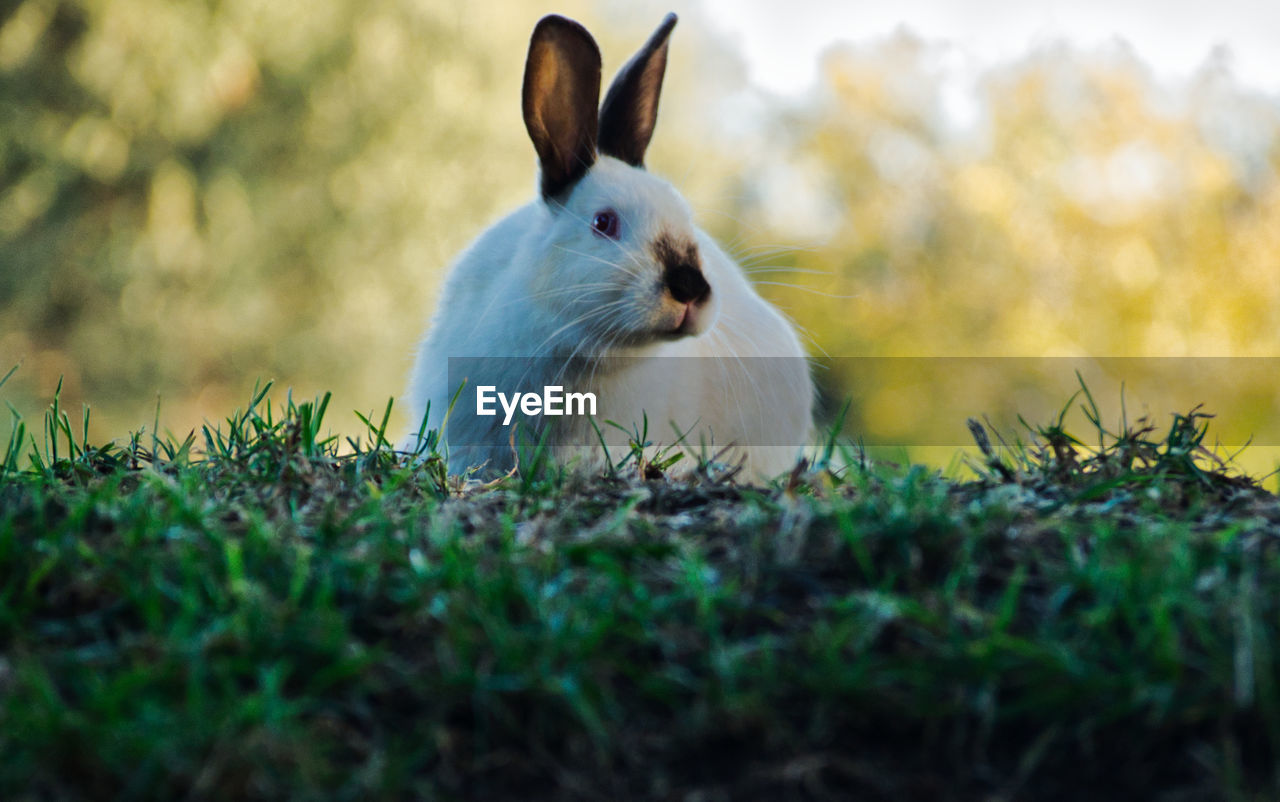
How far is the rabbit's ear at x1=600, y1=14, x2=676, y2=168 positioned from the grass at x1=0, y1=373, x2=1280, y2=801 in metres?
2.07

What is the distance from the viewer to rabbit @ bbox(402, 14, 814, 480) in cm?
346

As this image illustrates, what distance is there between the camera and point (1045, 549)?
206 cm

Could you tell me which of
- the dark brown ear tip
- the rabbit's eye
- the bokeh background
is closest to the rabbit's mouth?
the rabbit's eye

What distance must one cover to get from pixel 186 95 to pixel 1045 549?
43.4 feet

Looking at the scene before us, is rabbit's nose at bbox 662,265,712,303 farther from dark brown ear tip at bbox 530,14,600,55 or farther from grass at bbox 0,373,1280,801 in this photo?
grass at bbox 0,373,1280,801

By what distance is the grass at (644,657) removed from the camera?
1.58m

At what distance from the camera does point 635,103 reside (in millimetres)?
3914

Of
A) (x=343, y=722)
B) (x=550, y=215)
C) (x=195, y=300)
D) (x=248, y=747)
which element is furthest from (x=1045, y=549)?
(x=195, y=300)

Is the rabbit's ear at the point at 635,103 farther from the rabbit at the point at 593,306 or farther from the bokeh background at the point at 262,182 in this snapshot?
the bokeh background at the point at 262,182

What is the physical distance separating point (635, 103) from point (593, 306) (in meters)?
0.86

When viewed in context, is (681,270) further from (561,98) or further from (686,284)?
(561,98)

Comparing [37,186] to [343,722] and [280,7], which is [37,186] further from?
[343,722]

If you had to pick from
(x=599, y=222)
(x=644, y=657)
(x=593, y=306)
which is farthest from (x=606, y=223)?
(x=644, y=657)

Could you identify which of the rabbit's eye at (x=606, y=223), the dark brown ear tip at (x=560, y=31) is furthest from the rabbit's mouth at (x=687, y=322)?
the dark brown ear tip at (x=560, y=31)
